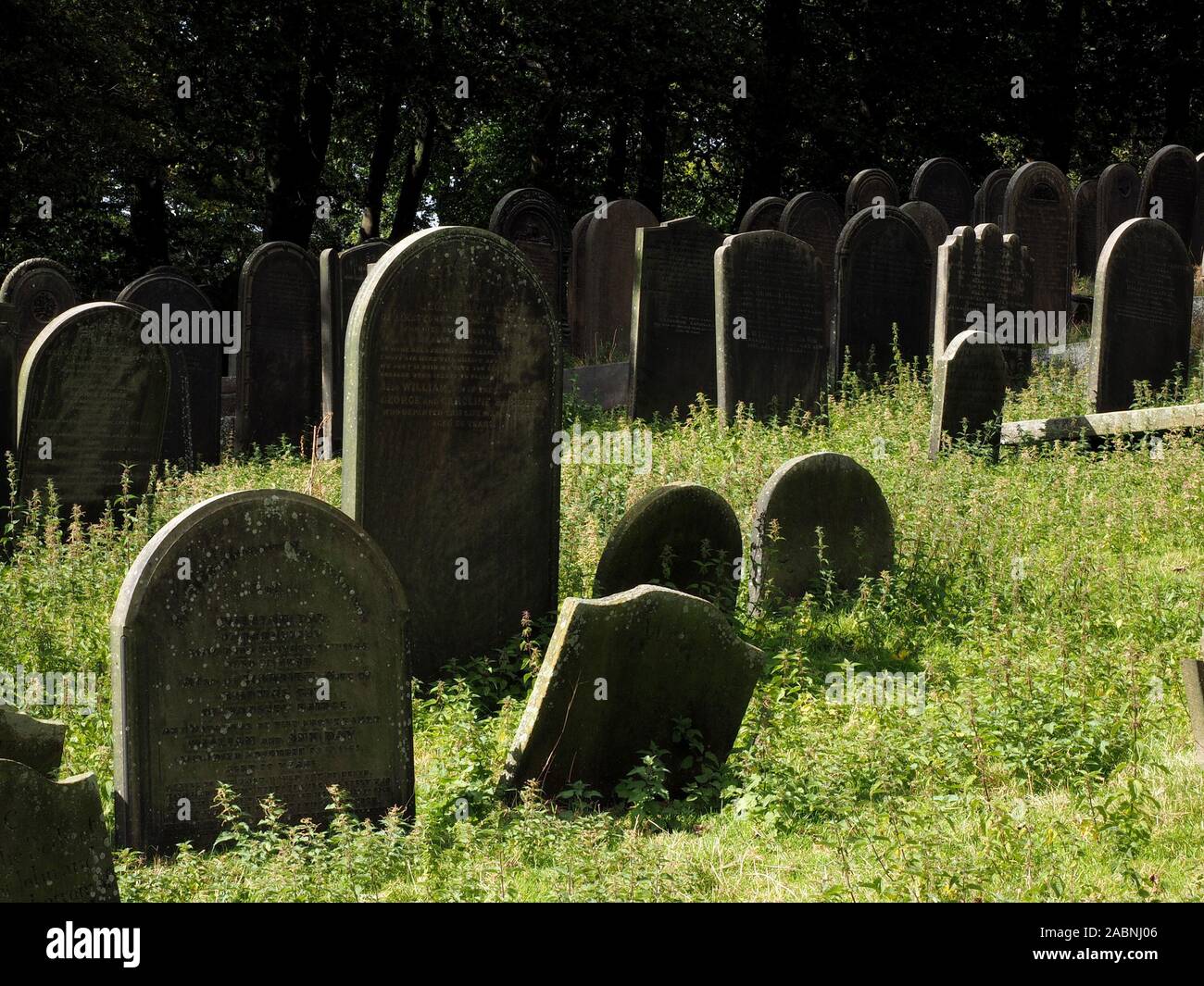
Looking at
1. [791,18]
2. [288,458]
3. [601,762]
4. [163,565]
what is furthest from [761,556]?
[791,18]

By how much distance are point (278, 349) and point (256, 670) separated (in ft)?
35.5

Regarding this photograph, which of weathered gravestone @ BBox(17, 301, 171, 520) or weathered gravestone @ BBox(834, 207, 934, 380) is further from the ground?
weathered gravestone @ BBox(834, 207, 934, 380)

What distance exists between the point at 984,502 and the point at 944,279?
396cm

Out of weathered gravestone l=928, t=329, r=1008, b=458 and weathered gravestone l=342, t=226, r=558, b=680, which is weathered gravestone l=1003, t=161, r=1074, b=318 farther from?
weathered gravestone l=342, t=226, r=558, b=680

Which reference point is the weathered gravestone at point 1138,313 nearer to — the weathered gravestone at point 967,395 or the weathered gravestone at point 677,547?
the weathered gravestone at point 967,395

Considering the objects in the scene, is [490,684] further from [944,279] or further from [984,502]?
[944,279]

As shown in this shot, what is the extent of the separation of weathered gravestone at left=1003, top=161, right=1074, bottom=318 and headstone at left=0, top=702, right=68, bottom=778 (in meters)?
14.3

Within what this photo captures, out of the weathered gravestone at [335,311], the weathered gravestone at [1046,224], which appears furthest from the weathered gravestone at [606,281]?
the weathered gravestone at [1046,224]

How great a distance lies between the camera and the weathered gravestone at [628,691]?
17.6 feet

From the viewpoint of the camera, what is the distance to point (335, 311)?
14.5 meters

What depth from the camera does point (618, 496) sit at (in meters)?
8.90

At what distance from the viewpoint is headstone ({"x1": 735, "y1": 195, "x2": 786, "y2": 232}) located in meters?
19.4

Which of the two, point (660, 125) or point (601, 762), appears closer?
point (601, 762)

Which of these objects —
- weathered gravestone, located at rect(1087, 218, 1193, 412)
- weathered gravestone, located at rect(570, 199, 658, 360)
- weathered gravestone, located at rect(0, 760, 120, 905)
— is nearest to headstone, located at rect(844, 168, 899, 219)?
weathered gravestone, located at rect(570, 199, 658, 360)
